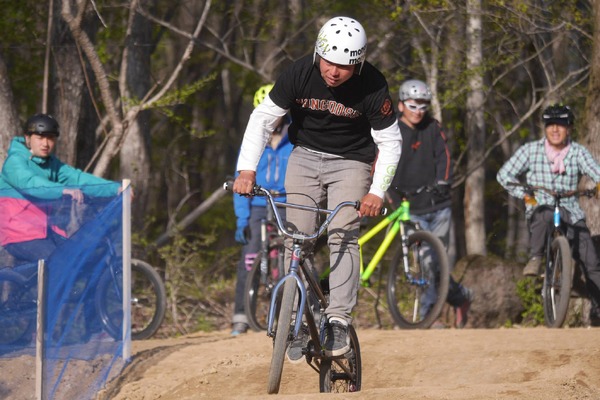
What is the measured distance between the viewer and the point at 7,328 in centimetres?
671

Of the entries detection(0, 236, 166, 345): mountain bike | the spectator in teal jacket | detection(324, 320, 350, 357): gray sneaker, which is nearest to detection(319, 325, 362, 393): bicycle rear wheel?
detection(324, 320, 350, 357): gray sneaker

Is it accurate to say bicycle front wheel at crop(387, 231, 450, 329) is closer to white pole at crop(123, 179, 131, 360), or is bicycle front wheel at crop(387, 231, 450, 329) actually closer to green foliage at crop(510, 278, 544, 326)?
green foliage at crop(510, 278, 544, 326)

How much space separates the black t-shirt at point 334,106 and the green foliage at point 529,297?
5.91m

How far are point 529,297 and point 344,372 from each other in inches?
228

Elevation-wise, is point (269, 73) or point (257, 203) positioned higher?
point (269, 73)

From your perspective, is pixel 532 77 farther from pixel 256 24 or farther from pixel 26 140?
pixel 26 140

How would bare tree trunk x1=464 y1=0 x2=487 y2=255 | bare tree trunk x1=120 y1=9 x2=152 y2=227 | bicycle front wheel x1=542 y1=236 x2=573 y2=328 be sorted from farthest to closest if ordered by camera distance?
bare tree trunk x1=120 y1=9 x2=152 y2=227
bare tree trunk x1=464 y1=0 x2=487 y2=255
bicycle front wheel x1=542 y1=236 x2=573 y2=328

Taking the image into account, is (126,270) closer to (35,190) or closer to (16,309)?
(35,190)

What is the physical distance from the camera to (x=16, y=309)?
679 centimetres


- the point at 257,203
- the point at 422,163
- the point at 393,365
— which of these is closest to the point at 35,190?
the point at 393,365

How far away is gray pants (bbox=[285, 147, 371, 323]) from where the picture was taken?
22.6 ft

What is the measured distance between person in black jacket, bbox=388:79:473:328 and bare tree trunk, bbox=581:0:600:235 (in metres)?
2.02

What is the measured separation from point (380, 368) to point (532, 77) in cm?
705

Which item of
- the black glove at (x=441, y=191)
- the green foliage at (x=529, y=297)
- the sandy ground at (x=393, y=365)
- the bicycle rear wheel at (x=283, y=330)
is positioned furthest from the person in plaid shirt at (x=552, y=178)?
the bicycle rear wheel at (x=283, y=330)
